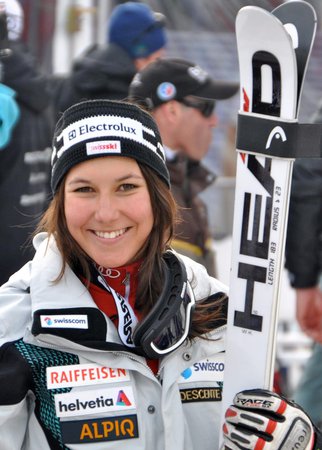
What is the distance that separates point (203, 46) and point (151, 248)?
4.84m

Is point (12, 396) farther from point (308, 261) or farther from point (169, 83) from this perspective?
point (308, 261)

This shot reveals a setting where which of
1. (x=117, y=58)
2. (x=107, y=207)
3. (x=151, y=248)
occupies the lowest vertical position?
(x=151, y=248)

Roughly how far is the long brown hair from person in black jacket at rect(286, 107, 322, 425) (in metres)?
2.42

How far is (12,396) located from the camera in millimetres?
2684

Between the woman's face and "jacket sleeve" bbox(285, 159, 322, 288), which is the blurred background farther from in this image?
the woman's face

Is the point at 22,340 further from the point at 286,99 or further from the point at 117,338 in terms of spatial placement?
Answer: the point at 286,99

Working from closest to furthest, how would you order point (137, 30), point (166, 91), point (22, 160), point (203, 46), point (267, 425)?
1. point (267, 425)
2. point (166, 91)
3. point (22, 160)
4. point (137, 30)
5. point (203, 46)

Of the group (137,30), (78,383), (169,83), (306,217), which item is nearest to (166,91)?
(169,83)

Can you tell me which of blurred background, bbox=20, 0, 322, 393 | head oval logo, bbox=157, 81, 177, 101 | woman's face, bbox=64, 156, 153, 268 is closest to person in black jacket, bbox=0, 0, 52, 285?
head oval logo, bbox=157, 81, 177, 101

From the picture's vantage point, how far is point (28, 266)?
2.93 metres

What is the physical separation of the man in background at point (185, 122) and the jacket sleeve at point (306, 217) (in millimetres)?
467

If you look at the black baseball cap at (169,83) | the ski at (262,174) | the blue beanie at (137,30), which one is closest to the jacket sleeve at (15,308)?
the ski at (262,174)

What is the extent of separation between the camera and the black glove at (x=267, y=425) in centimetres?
264

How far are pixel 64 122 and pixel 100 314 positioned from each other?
0.53 metres
